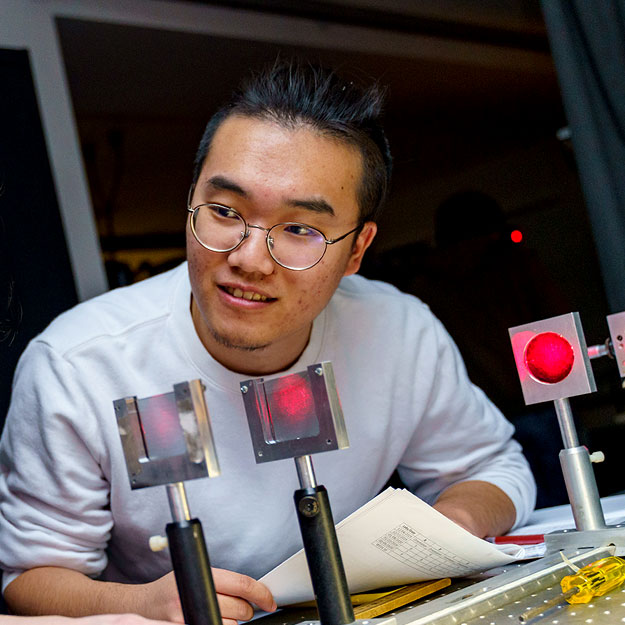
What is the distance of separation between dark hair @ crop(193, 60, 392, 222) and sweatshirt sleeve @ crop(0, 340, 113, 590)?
0.42 m

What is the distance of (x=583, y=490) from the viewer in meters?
1.10

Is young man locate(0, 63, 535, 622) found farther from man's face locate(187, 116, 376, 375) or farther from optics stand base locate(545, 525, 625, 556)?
optics stand base locate(545, 525, 625, 556)

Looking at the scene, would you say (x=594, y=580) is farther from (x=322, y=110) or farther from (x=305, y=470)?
(x=322, y=110)

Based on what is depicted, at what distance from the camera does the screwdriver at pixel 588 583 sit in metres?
0.92

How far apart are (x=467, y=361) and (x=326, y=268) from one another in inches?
65.7

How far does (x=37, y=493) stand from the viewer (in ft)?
4.16

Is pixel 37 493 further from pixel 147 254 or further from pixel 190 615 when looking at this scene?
pixel 147 254

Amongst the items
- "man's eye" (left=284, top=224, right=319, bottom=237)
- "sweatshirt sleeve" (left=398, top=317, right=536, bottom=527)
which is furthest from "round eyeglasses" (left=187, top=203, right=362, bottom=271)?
"sweatshirt sleeve" (left=398, top=317, right=536, bottom=527)

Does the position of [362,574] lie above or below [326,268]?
below

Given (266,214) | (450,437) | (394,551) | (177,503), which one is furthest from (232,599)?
(450,437)

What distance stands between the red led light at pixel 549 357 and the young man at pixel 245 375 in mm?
321

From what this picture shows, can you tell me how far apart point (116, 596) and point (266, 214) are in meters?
0.55

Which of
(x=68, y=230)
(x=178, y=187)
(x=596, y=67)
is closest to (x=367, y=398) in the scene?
(x=596, y=67)

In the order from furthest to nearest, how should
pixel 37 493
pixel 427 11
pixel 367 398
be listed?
pixel 427 11 → pixel 367 398 → pixel 37 493
